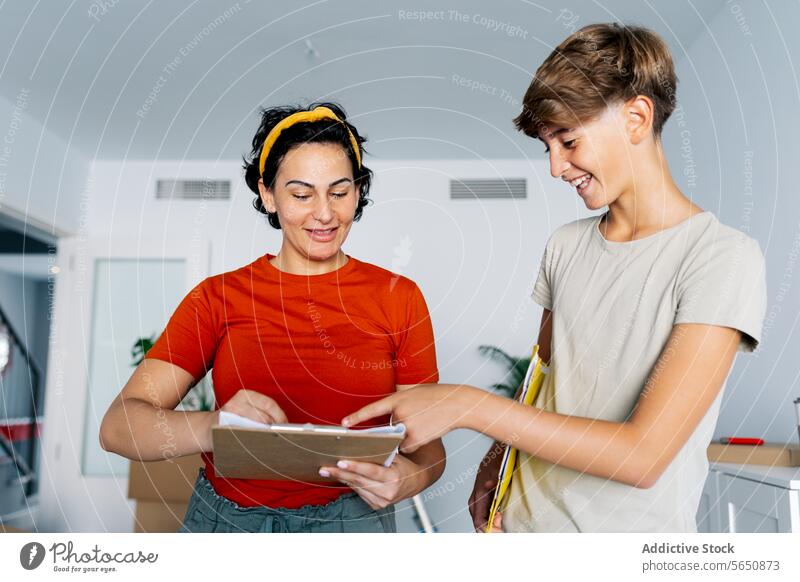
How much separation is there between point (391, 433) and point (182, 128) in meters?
2.71

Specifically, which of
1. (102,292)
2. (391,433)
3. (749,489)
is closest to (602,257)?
(391,433)

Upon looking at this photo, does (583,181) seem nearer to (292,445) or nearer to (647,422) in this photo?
(647,422)

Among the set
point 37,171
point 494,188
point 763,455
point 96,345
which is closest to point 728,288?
point 763,455

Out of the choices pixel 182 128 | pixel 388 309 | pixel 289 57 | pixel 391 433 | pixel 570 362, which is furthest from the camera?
pixel 182 128

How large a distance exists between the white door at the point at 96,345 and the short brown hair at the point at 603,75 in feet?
10.7

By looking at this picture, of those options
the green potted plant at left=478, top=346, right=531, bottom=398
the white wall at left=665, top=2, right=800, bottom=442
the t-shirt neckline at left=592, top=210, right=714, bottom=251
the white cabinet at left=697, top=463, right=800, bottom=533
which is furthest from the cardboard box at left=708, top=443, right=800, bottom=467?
the green potted plant at left=478, top=346, right=531, bottom=398

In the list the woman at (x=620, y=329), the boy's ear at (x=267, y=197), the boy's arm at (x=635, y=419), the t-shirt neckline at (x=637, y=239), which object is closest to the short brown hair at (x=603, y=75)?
the woman at (x=620, y=329)

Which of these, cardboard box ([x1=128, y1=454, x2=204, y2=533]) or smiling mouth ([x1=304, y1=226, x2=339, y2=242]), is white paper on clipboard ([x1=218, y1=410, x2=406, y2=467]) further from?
cardboard box ([x1=128, y1=454, x2=204, y2=533])

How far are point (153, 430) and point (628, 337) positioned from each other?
0.68 metres

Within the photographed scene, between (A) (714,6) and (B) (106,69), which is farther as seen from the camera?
(B) (106,69)

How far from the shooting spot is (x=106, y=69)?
2.66 meters
